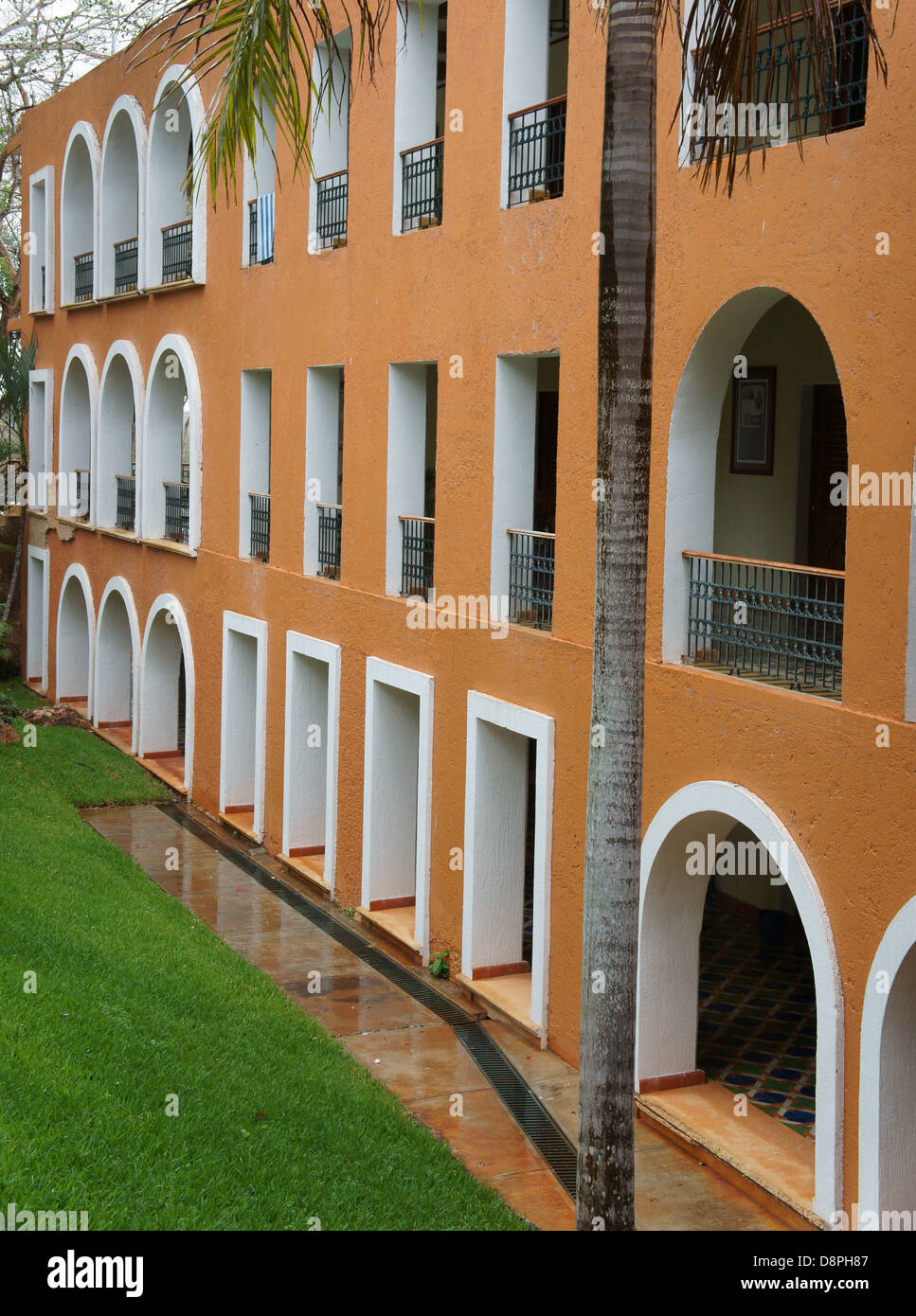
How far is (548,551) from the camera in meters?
12.1

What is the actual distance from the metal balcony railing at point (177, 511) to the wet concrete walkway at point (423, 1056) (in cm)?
494

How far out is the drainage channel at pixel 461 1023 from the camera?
9.62 meters

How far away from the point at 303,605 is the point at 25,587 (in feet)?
43.1

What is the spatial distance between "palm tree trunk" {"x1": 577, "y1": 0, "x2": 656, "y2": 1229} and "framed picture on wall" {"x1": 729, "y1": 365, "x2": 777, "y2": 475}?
6222 millimetres

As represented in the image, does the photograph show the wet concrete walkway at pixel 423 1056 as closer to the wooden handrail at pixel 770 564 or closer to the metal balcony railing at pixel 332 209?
the wooden handrail at pixel 770 564

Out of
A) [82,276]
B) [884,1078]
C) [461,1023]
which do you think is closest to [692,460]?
[884,1078]

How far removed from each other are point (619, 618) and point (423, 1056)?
5835 mm

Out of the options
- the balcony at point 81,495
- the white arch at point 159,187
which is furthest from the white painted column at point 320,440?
the balcony at point 81,495

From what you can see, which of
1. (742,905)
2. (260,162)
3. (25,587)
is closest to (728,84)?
(742,905)

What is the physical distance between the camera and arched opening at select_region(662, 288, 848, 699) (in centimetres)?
920

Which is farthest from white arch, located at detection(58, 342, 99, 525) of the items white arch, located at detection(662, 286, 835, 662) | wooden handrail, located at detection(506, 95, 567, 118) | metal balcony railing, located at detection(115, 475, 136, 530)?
white arch, located at detection(662, 286, 835, 662)

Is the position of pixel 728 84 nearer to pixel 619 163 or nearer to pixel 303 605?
pixel 619 163

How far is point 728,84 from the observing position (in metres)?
6.36

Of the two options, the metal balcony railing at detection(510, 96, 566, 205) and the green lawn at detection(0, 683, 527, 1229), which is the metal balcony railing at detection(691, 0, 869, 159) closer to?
the metal balcony railing at detection(510, 96, 566, 205)
